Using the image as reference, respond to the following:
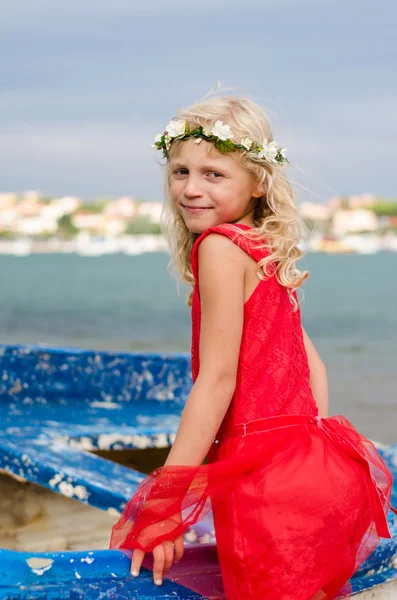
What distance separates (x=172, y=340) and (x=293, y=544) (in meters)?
16.5

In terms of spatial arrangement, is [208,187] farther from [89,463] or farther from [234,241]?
[89,463]

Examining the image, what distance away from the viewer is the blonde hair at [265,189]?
2041 mm

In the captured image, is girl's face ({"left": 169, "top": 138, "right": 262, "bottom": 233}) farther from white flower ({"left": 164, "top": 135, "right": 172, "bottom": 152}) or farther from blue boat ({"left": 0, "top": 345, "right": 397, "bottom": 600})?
blue boat ({"left": 0, "top": 345, "right": 397, "bottom": 600})

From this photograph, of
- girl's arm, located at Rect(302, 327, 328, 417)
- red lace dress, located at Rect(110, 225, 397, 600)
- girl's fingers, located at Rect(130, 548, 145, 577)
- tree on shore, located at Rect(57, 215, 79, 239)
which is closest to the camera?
red lace dress, located at Rect(110, 225, 397, 600)

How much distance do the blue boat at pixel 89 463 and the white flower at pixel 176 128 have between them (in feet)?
3.13

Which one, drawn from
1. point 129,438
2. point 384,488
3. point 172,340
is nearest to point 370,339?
point 172,340

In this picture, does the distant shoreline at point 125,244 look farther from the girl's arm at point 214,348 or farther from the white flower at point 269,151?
the girl's arm at point 214,348

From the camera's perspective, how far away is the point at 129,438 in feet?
14.0

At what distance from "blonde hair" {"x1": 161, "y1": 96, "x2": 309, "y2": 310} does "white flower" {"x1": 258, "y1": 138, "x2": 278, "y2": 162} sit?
0.05 ft

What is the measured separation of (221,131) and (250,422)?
644 mm

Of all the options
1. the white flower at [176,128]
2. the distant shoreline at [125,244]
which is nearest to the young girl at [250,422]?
the white flower at [176,128]

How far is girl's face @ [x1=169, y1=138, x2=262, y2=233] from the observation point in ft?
6.73

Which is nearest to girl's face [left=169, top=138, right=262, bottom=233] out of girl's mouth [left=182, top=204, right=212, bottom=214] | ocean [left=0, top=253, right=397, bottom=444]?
girl's mouth [left=182, top=204, right=212, bottom=214]

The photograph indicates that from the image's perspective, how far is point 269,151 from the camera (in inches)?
81.1
